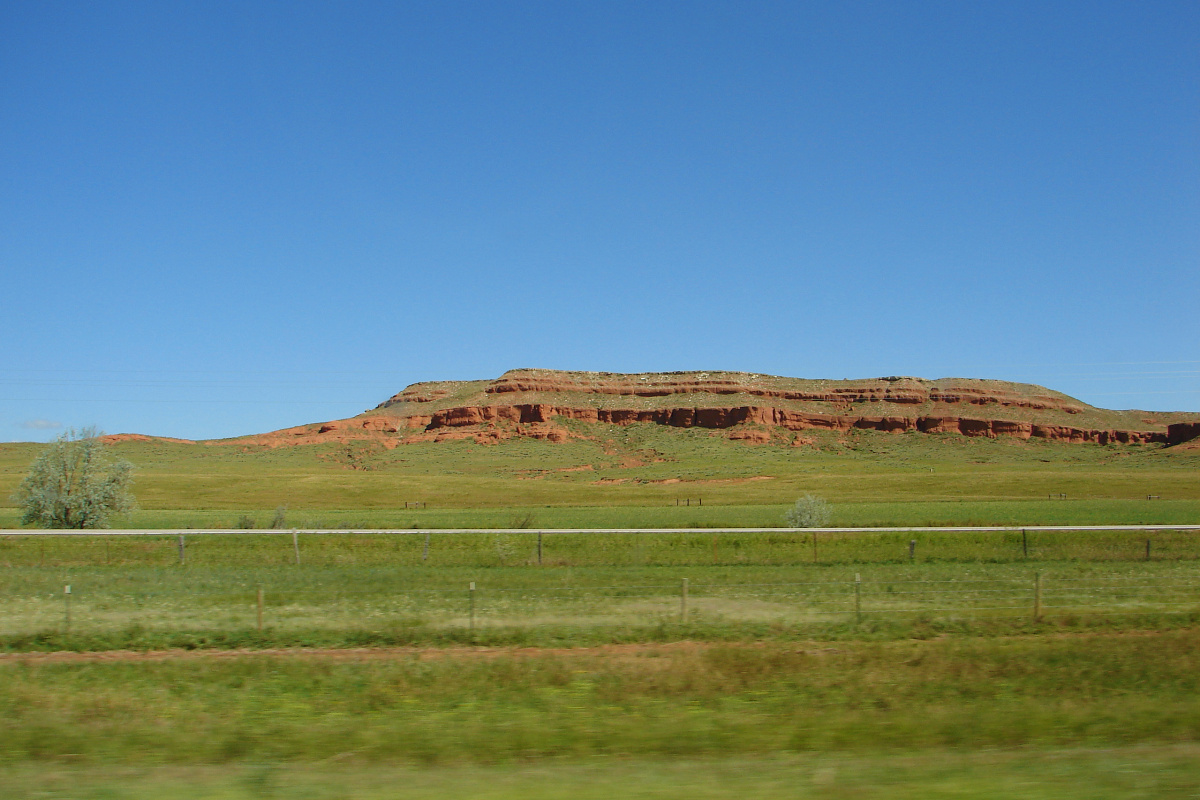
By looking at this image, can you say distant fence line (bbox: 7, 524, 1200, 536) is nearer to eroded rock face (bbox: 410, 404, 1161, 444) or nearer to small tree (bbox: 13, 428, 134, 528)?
small tree (bbox: 13, 428, 134, 528)

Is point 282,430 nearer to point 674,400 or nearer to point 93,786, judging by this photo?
point 674,400

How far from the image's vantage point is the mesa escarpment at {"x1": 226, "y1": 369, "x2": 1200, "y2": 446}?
142 meters

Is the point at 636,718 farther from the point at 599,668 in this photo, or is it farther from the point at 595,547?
the point at 595,547

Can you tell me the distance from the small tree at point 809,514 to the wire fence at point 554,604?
20.1 meters

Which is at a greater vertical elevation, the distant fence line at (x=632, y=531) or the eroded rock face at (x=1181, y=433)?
the eroded rock face at (x=1181, y=433)

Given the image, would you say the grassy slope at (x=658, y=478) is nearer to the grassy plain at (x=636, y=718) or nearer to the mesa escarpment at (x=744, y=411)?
the mesa escarpment at (x=744, y=411)

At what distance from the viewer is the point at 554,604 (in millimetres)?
20344

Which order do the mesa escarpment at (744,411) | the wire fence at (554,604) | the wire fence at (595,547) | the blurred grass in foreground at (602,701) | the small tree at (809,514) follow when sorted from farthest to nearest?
the mesa escarpment at (744,411) → the small tree at (809,514) → the wire fence at (595,547) → the wire fence at (554,604) → the blurred grass in foreground at (602,701)

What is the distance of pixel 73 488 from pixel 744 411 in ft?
370

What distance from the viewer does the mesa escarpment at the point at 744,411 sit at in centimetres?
14225

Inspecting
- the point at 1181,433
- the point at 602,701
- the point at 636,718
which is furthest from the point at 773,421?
the point at 636,718

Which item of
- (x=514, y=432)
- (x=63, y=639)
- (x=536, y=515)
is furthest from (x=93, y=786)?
(x=514, y=432)

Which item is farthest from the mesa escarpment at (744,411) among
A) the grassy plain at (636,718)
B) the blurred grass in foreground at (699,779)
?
the blurred grass in foreground at (699,779)

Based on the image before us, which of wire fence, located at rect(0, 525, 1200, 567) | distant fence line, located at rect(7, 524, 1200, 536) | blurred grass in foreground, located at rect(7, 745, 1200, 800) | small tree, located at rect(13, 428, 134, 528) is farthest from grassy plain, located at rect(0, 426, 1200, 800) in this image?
small tree, located at rect(13, 428, 134, 528)
